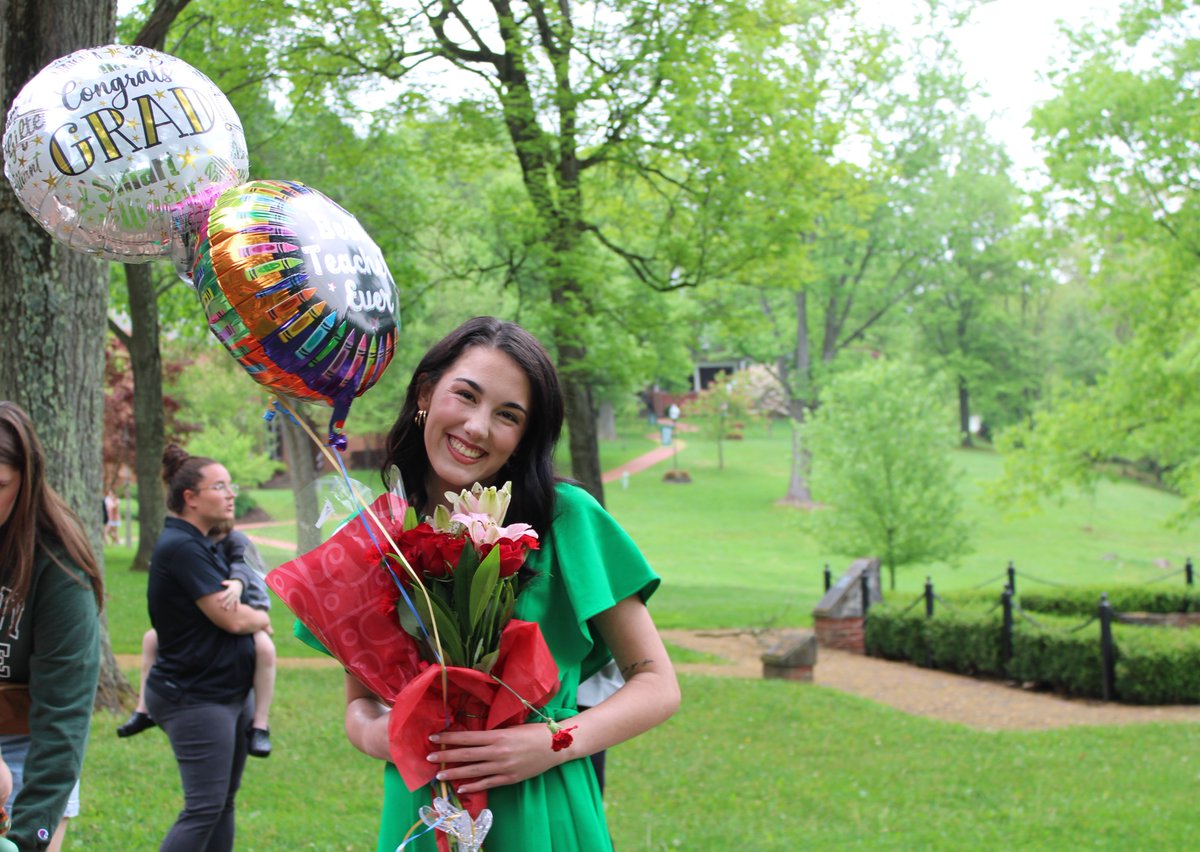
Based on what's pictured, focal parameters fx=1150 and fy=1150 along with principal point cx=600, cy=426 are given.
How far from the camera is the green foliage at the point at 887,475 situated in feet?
65.4

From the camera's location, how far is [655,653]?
92.7 inches

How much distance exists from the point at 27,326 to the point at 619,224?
935cm

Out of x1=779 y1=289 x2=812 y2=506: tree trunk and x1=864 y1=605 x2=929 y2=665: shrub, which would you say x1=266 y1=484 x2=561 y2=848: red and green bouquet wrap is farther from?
x1=779 y1=289 x2=812 y2=506: tree trunk

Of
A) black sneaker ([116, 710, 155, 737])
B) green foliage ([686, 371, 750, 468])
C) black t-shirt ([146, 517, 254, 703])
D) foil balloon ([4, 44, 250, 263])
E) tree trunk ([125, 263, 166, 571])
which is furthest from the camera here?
green foliage ([686, 371, 750, 468])

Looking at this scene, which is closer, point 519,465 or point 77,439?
point 519,465

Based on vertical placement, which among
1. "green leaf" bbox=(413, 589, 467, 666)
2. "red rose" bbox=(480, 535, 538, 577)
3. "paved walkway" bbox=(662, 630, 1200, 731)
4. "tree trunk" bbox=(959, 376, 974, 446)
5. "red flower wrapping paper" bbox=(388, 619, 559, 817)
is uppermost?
"red rose" bbox=(480, 535, 538, 577)

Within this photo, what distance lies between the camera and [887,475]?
2016 cm

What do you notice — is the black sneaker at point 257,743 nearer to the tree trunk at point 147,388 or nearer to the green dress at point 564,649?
the green dress at point 564,649

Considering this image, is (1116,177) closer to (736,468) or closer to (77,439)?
(77,439)

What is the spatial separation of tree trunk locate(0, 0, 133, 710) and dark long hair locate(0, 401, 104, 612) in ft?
12.8

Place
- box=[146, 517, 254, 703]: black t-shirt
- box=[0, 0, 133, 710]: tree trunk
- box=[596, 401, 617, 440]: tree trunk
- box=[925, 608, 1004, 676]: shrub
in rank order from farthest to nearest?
box=[596, 401, 617, 440]: tree trunk → box=[925, 608, 1004, 676]: shrub → box=[0, 0, 133, 710]: tree trunk → box=[146, 517, 254, 703]: black t-shirt

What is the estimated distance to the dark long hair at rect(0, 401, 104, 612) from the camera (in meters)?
2.80

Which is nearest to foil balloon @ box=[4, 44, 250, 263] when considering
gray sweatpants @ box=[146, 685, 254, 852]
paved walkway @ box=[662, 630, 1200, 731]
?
gray sweatpants @ box=[146, 685, 254, 852]

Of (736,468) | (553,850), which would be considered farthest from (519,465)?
(736,468)
